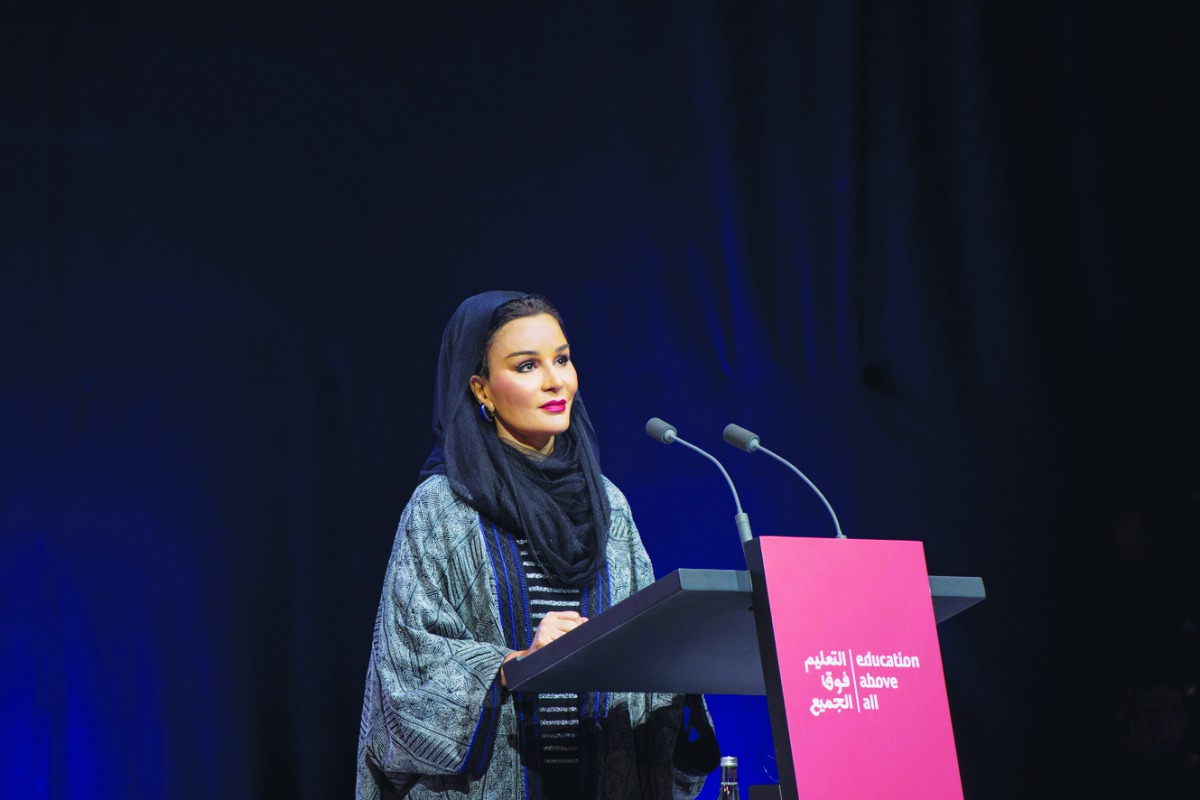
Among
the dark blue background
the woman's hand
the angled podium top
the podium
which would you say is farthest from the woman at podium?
the dark blue background

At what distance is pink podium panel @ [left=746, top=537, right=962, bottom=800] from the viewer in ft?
5.62

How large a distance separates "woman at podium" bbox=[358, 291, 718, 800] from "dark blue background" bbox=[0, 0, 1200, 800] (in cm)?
80

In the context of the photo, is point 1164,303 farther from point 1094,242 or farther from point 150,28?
point 150,28

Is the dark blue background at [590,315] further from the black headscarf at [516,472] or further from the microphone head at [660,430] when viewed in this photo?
the microphone head at [660,430]

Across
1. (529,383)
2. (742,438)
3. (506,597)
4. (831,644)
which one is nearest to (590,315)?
(529,383)

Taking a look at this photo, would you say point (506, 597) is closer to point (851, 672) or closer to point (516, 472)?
point (516, 472)

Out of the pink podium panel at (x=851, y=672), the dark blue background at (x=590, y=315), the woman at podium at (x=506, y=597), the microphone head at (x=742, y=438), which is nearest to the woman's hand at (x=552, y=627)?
the woman at podium at (x=506, y=597)

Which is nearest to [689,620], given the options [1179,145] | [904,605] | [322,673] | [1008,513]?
[904,605]

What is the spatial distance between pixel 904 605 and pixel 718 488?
1.99 m

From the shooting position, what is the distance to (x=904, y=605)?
186 cm

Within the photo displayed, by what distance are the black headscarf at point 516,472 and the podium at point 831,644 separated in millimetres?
628

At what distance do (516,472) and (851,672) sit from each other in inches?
41.2

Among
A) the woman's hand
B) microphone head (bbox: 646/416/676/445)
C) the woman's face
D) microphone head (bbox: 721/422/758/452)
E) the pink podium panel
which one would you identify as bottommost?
the pink podium panel

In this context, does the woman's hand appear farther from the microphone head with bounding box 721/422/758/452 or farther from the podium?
the microphone head with bounding box 721/422/758/452
